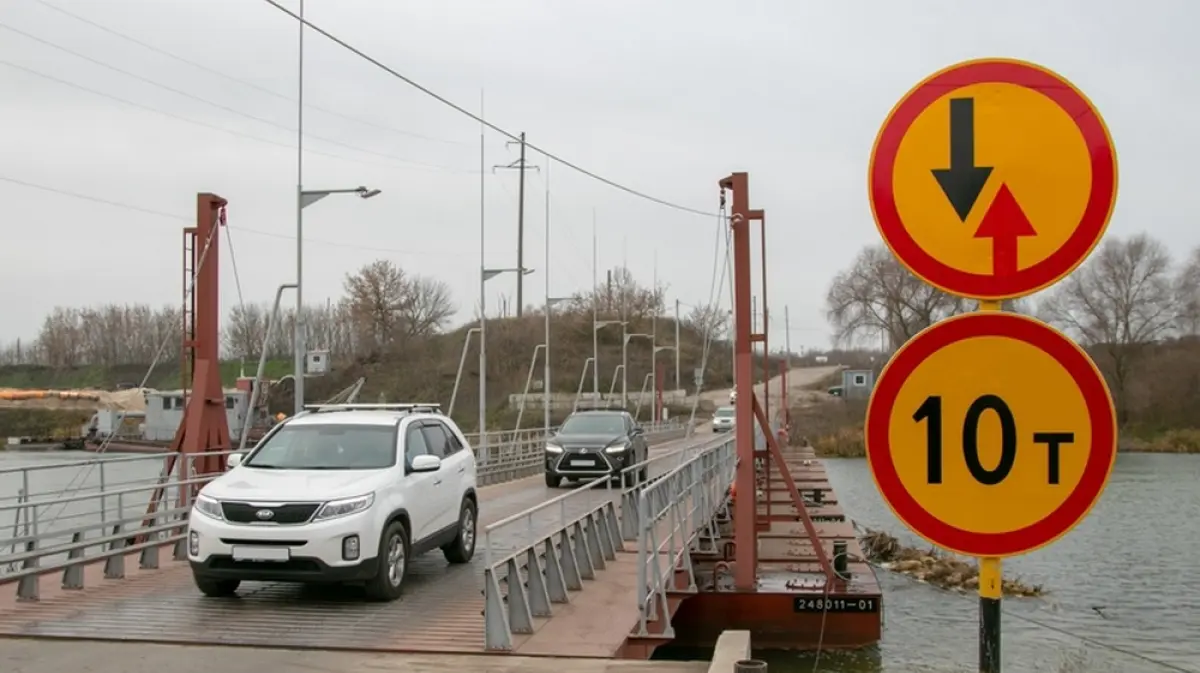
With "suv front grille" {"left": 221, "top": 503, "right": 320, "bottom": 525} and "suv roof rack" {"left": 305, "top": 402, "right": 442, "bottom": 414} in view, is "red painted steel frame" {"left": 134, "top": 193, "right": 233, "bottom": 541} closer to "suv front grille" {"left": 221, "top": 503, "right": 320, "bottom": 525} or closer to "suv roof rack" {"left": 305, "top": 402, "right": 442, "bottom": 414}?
"suv roof rack" {"left": 305, "top": 402, "right": 442, "bottom": 414}

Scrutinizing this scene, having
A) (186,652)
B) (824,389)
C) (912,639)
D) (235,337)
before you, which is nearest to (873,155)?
(186,652)

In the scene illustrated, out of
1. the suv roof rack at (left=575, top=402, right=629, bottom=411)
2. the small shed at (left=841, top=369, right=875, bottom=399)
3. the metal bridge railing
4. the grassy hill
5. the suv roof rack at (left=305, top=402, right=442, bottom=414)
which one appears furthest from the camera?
the small shed at (left=841, top=369, right=875, bottom=399)

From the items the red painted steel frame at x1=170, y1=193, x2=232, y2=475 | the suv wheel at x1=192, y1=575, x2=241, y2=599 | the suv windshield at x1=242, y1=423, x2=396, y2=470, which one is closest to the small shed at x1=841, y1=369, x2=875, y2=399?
the red painted steel frame at x1=170, y1=193, x2=232, y2=475

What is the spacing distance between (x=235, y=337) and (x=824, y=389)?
2388 inches

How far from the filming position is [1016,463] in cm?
328

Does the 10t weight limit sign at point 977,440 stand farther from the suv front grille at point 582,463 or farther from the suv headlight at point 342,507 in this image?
the suv front grille at point 582,463

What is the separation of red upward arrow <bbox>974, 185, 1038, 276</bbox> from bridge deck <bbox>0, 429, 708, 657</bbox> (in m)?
6.72

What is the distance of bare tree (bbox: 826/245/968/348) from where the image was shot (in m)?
72.8

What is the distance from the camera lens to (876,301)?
266 ft

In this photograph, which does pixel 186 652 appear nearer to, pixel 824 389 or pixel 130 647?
pixel 130 647

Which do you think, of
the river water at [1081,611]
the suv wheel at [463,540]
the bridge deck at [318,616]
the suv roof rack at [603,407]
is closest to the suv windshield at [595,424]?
the suv roof rack at [603,407]

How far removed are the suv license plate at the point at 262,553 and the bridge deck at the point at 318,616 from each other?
0.58 metres

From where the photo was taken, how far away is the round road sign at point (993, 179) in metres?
3.35

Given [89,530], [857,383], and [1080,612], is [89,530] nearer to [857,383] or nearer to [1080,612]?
[1080,612]
